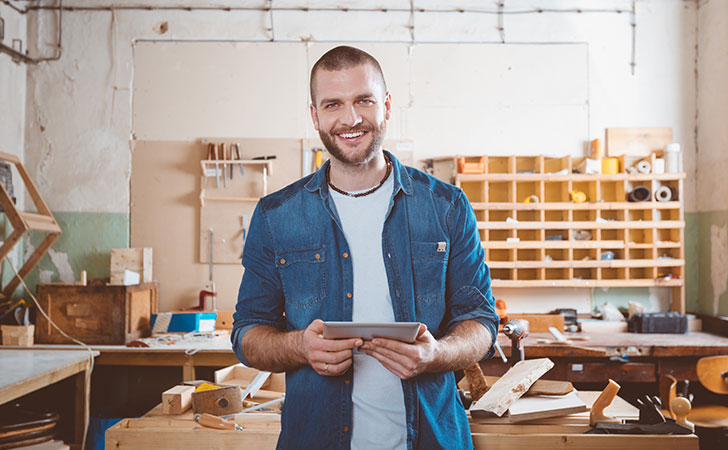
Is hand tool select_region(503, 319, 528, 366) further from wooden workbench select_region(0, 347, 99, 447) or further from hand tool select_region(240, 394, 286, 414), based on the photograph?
wooden workbench select_region(0, 347, 99, 447)

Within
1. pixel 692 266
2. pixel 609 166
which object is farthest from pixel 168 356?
pixel 692 266

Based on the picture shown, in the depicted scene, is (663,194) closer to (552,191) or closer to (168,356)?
(552,191)

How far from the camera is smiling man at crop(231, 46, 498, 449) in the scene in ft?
5.06

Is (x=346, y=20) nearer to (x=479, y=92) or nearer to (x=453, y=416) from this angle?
(x=479, y=92)

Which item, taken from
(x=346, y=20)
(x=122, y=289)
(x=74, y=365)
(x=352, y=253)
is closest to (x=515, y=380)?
(x=352, y=253)

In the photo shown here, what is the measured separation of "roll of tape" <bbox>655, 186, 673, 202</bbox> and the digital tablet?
12.2 feet

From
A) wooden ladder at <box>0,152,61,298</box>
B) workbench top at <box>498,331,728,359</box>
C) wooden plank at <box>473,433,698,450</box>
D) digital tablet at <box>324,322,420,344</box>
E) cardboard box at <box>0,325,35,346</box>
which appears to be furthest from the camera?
wooden ladder at <box>0,152,61,298</box>

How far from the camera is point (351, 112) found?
5.26 ft

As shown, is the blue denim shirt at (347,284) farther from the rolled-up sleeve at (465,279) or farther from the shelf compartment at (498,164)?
the shelf compartment at (498,164)

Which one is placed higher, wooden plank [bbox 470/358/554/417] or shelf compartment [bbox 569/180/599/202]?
shelf compartment [bbox 569/180/599/202]

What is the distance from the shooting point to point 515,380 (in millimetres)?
2209

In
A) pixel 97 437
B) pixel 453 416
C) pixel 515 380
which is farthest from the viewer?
pixel 97 437

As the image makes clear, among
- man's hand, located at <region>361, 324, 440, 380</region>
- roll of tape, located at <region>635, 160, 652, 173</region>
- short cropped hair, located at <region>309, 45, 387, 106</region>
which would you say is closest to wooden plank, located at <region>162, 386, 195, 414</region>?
man's hand, located at <region>361, 324, 440, 380</region>

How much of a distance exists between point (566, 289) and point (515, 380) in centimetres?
258
